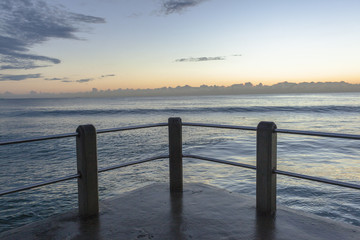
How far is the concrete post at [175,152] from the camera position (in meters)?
4.11

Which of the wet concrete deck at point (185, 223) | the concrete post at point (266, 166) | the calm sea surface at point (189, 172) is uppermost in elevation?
the concrete post at point (266, 166)

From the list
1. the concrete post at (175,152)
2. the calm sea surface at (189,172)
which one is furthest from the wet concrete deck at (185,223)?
the calm sea surface at (189,172)

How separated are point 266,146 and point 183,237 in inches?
56.5

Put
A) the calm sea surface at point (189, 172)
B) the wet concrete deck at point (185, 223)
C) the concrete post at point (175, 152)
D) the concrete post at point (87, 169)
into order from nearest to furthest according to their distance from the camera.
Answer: the wet concrete deck at point (185, 223) → the concrete post at point (87, 169) → the concrete post at point (175, 152) → the calm sea surface at point (189, 172)

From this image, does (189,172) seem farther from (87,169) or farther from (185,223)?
(87,169)

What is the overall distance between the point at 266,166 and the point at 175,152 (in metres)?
1.39

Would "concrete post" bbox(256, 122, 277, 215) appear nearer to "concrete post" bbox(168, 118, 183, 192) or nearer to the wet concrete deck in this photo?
the wet concrete deck

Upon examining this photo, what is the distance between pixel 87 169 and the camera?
3.37 m

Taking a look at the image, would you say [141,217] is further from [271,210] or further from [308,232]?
[308,232]

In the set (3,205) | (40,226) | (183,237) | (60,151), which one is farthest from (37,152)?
(183,237)

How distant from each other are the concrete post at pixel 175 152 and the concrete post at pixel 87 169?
1.19 metres

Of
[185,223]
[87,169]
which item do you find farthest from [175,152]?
[87,169]

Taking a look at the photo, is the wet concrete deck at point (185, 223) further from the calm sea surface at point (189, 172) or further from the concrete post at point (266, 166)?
the calm sea surface at point (189, 172)

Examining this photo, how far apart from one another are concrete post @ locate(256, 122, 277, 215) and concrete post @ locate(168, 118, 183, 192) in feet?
3.95
